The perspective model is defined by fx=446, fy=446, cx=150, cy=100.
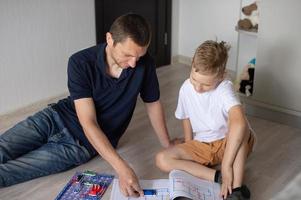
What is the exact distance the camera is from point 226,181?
1.55 meters

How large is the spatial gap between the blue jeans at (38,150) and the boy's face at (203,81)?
53 cm

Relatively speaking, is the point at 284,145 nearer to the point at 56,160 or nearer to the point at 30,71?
the point at 56,160

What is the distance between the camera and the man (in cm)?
160

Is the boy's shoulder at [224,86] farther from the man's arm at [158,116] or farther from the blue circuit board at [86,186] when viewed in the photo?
the blue circuit board at [86,186]

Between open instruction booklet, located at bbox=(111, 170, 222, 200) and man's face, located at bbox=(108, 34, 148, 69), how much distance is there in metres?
0.44

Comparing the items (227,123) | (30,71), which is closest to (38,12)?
(30,71)

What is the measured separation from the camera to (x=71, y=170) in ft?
5.91

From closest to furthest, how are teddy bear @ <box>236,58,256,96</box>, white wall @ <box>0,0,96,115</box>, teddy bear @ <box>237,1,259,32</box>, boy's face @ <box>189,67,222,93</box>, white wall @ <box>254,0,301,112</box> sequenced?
boy's face @ <box>189,67,222,93</box>, white wall @ <box>254,0,301,112</box>, white wall @ <box>0,0,96,115</box>, teddy bear @ <box>236,58,256,96</box>, teddy bear @ <box>237,1,259,32</box>

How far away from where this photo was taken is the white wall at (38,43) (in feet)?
7.28

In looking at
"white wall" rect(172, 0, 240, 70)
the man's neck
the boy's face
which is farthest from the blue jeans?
"white wall" rect(172, 0, 240, 70)

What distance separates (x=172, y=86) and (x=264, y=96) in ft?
2.17

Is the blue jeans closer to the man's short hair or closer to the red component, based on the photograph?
the red component

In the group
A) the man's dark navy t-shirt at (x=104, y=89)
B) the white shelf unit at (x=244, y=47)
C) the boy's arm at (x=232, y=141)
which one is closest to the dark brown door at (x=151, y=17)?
the white shelf unit at (x=244, y=47)

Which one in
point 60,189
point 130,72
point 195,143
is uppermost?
point 130,72
